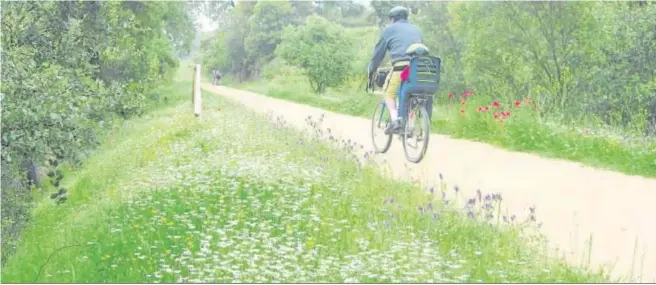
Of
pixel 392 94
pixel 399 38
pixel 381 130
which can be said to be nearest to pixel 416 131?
pixel 392 94

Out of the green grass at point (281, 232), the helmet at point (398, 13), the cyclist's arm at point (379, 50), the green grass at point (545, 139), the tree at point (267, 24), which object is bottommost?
the green grass at point (281, 232)

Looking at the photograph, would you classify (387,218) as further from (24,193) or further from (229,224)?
(24,193)

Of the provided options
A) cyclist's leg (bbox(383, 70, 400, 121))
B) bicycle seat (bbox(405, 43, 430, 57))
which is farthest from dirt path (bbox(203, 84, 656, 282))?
bicycle seat (bbox(405, 43, 430, 57))

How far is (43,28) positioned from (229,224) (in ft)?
20.3

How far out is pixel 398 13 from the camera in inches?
380

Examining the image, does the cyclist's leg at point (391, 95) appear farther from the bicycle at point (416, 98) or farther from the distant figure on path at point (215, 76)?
the distant figure on path at point (215, 76)

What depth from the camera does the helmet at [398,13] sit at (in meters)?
9.60

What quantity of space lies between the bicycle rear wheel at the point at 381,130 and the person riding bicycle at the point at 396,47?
615mm

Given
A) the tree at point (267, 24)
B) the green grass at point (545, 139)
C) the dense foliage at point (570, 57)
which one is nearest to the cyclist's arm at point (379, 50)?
the green grass at point (545, 139)

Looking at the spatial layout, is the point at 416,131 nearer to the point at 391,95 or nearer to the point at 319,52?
the point at 391,95

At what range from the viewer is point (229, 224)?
5.93 metres

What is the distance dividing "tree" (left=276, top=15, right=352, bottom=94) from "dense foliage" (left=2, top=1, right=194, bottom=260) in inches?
649

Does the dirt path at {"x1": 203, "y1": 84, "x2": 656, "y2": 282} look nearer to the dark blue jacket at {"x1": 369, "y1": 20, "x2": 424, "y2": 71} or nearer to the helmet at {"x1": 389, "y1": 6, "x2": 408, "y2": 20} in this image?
the dark blue jacket at {"x1": 369, "y1": 20, "x2": 424, "y2": 71}

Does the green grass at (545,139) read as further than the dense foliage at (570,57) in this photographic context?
No
